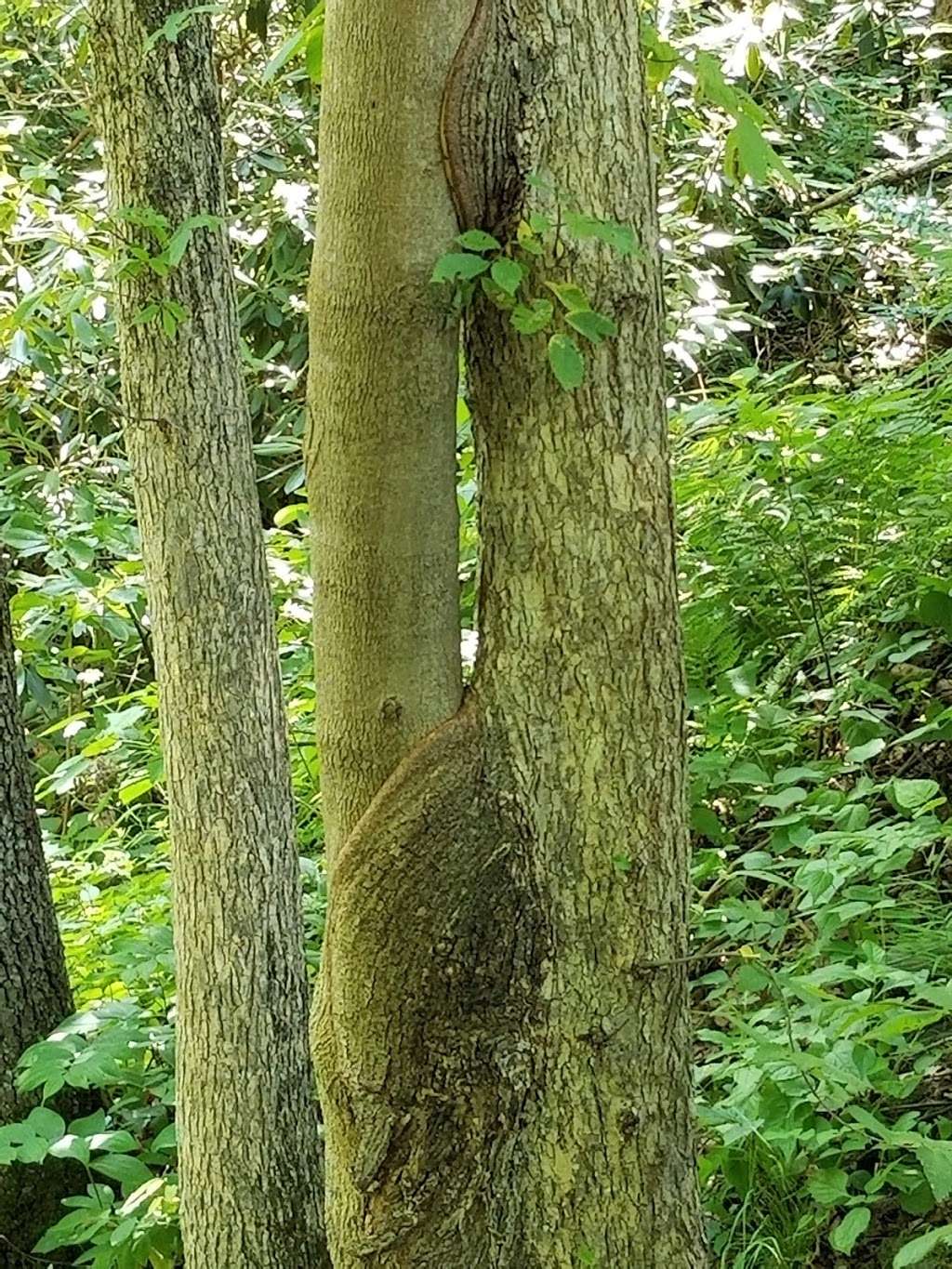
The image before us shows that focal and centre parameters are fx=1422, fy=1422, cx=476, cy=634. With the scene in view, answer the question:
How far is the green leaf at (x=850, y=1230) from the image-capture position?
2262mm

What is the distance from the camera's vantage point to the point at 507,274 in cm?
163

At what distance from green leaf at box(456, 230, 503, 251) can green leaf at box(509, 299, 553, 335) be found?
0.08 meters

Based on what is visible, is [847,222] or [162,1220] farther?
[847,222]

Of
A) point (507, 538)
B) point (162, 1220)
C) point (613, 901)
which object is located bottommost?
point (162, 1220)

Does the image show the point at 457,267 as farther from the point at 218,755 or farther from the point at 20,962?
the point at 20,962

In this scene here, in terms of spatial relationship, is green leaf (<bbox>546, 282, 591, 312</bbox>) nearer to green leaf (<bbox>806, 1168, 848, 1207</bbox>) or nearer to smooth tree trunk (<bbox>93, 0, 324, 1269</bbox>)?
smooth tree trunk (<bbox>93, 0, 324, 1269</bbox>)

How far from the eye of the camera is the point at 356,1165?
1829 mm

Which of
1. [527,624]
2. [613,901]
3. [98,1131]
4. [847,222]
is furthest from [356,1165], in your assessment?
[847,222]

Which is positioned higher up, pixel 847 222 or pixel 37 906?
pixel 847 222

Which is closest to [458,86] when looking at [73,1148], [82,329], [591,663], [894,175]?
[591,663]

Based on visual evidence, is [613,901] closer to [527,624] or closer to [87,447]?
[527,624]

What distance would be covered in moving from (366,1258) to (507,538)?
95 centimetres

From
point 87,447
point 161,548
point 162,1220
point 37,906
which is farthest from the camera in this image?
point 87,447

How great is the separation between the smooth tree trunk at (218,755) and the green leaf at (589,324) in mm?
1378
